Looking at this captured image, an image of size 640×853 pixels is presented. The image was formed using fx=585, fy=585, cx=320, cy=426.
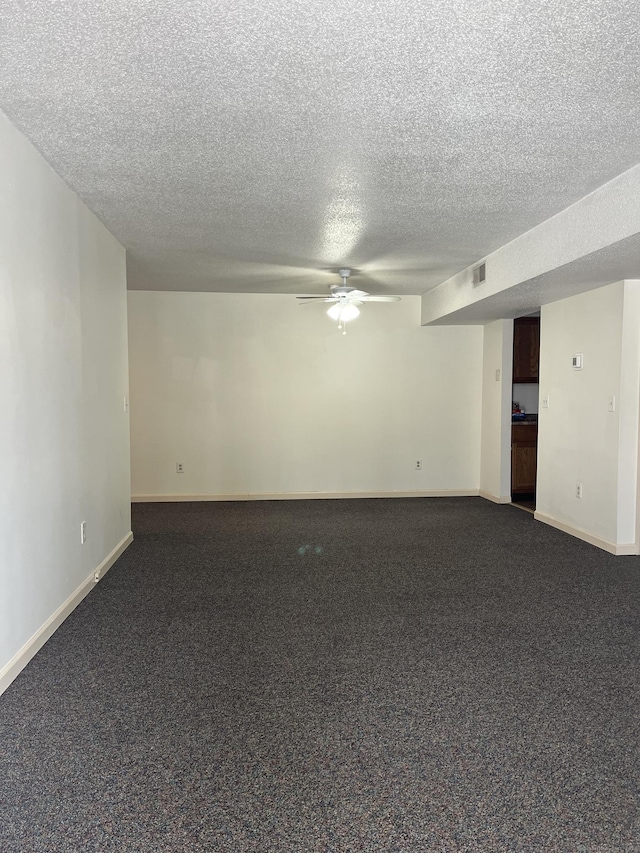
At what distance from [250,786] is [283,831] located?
23 centimetres

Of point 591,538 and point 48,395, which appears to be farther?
point 591,538

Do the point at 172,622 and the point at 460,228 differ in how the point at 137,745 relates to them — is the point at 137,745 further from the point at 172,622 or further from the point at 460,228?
the point at 460,228

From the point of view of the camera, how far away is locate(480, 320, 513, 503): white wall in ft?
22.7

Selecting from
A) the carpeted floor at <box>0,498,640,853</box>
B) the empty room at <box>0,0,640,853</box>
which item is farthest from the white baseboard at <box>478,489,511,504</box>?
the carpeted floor at <box>0,498,640,853</box>

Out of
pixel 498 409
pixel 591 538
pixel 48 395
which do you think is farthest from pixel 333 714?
pixel 498 409

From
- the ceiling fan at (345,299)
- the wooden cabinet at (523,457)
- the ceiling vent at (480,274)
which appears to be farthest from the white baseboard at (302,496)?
the ceiling vent at (480,274)

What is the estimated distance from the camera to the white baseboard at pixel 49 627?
2.55 m

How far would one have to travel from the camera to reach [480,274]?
5.27 meters

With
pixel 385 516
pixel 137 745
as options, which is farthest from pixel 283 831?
pixel 385 516

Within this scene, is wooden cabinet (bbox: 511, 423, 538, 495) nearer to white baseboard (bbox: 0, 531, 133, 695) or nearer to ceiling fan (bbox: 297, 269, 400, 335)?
ceiling fan (bbox: 297, 269, 400, 335)

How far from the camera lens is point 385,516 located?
625 centimetres

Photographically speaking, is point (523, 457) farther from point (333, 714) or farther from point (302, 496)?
point (333, 714)

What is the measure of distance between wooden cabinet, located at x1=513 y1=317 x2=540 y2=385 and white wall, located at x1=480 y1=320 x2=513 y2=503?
0.69ft

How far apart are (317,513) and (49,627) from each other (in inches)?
142
